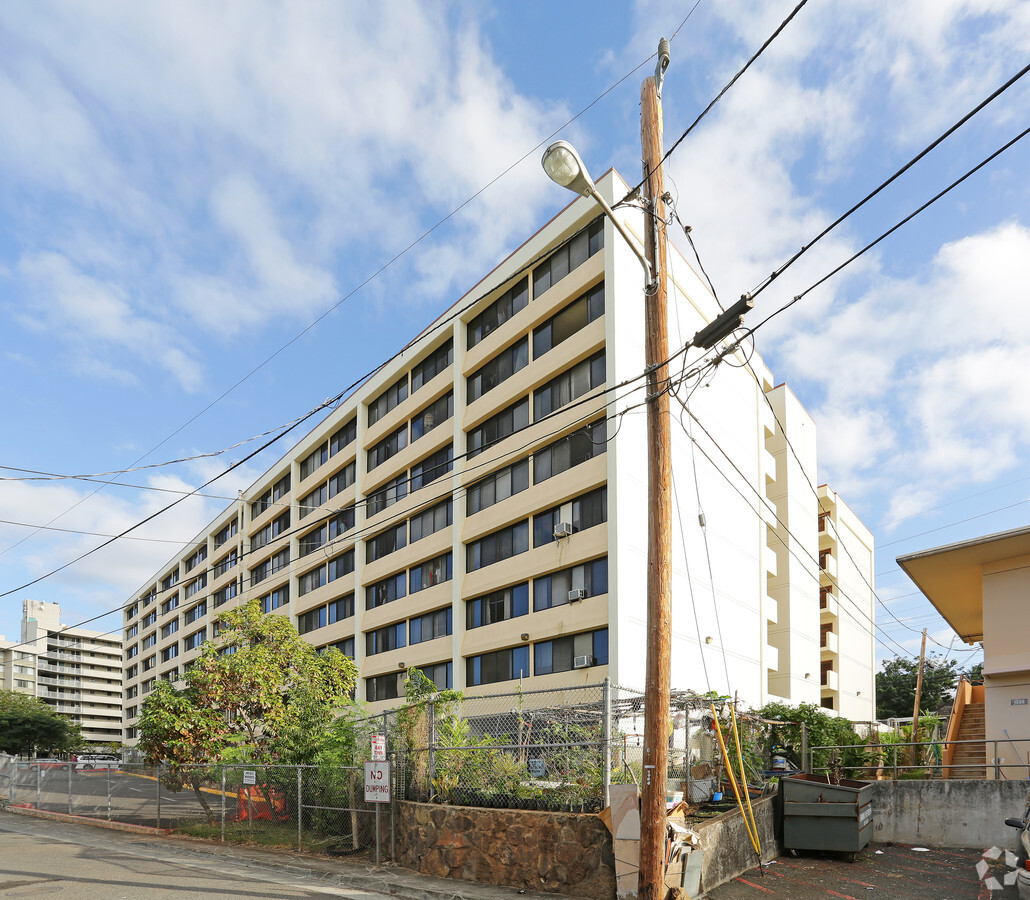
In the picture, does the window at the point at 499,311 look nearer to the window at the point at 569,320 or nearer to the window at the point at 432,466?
the window at the point at 569,320

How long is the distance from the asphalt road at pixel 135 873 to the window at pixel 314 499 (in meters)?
27.7

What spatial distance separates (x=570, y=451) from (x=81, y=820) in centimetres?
1822

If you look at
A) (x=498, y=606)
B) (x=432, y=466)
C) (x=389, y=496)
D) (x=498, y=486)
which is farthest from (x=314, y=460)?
(x=498, y=606)

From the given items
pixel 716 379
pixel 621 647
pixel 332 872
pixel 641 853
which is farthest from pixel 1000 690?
pixel 716 379

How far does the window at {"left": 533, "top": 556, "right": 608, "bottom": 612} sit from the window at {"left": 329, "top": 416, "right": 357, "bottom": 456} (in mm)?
18947

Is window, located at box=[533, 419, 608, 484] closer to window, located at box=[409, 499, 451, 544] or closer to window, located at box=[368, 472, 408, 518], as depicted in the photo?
window, located at box=[409, 499, 451, 544]

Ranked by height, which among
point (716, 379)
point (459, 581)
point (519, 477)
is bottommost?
point (459, 581)

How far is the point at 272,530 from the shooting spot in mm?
54594

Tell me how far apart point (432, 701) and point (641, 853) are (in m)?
5.22

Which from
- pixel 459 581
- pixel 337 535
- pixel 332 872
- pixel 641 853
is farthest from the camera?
pixel 337 535

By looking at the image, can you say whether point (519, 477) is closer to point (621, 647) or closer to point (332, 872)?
point (621, 647)

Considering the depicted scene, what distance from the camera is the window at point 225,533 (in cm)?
6222

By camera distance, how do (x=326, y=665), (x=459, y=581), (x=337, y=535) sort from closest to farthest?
(x=326, y=665) < (x=459, y=581) < (x=337, y=535)

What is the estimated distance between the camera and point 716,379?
110 feet
